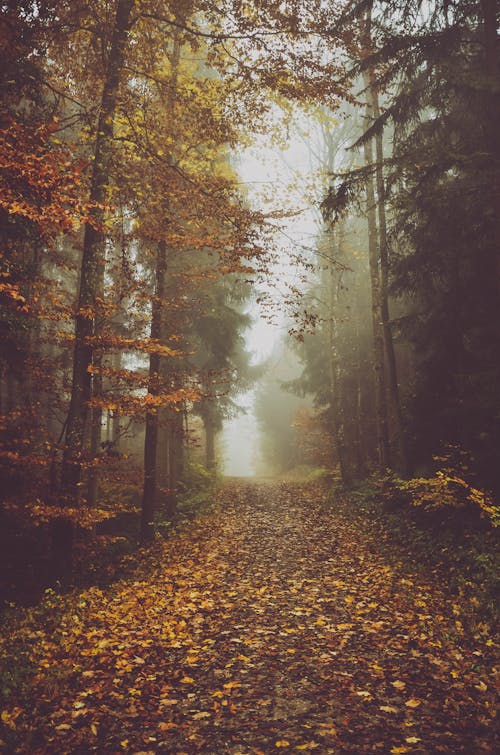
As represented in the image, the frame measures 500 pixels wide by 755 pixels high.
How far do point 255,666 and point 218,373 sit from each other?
7679mm

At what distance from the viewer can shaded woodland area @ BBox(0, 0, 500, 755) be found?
470cm

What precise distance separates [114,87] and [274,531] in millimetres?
10446

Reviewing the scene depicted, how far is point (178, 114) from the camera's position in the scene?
9211 millimetres

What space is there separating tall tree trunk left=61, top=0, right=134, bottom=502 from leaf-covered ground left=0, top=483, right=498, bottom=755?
240 cm

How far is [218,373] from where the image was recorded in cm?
1204

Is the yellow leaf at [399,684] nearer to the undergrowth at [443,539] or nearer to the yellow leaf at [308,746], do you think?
the yellow leaf at [308,746]

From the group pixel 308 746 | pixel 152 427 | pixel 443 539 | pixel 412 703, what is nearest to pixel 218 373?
pixel 152 427

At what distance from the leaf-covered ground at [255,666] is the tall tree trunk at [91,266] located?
7.89ft

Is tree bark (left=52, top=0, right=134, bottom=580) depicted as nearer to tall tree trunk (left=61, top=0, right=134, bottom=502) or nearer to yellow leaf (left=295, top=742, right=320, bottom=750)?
tall tree trunk (left=61, top=0, right=134, bottom=502)

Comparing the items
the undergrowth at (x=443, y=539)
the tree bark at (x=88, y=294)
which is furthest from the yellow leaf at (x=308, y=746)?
the tree bark at (x=88, y=294)

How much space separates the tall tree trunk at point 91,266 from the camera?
7.88m

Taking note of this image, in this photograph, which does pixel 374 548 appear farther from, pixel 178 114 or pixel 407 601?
pixel 178 114

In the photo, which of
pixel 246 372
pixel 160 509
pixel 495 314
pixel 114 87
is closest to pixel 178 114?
pixel 114 87

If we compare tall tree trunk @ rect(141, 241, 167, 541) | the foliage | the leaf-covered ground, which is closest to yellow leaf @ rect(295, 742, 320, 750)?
the leaf-covered ground
